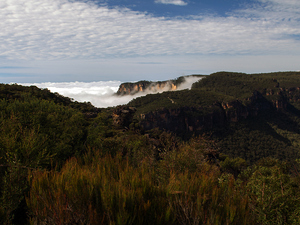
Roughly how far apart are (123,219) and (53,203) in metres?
1.86

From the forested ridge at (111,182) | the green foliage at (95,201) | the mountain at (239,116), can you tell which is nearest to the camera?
the green foliage at (95,201)

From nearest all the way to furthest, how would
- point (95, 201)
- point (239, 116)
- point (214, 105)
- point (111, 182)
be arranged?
1. point (95, 201)
2. point (111, 182)
3. point (214, 105)
4. point (239, 116)

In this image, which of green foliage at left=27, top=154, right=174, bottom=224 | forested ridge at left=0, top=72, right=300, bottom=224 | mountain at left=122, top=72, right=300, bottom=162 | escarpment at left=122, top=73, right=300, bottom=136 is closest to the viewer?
green foliage at left=27, top=154, right=174, bottom=224

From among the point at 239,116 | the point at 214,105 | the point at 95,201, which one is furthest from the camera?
the point at 239,116

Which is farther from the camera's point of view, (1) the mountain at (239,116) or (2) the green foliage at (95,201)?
(1) the mountain at (239,116)

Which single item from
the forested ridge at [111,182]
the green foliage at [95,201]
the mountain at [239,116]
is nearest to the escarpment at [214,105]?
the mountain at [239,116]

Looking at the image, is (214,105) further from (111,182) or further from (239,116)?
(111,182)

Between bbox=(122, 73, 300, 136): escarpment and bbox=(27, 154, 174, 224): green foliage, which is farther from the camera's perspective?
bbox=(122, 73, 300, 136): escarpment

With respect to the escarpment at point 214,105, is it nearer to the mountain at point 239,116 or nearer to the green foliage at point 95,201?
the mountain at point 239,116

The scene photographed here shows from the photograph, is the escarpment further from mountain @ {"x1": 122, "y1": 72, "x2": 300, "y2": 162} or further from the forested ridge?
the forested ridge

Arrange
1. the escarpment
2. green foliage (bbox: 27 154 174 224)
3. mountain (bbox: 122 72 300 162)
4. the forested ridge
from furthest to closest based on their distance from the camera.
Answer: the escarpment < mountain (bbox: 122 72 300 162) < the forested ridge < green foliage (bbox: 27 154 174 224)

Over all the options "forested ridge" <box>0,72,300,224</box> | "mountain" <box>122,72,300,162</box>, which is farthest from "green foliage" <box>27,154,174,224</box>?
"mountain" <box>122,72,300,162</box>

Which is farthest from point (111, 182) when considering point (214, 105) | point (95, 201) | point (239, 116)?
point (239, 116)

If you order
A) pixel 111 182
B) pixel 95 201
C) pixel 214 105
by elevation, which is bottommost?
pixel 214 105
